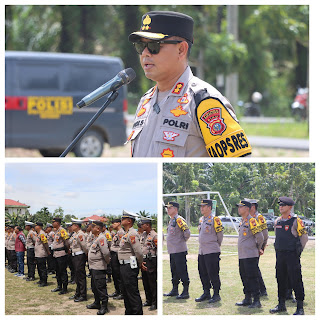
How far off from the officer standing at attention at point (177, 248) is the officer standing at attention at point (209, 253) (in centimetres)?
9

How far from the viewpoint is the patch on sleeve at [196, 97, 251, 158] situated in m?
2.79

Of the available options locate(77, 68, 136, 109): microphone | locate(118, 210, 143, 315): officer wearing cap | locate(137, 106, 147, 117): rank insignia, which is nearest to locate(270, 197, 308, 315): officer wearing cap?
locate(118, 210, 143, 315): officer wearing cap

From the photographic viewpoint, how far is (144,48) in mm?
2967

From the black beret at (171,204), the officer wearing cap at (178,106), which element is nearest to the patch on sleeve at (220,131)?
the officer wearing cap at (178,106)

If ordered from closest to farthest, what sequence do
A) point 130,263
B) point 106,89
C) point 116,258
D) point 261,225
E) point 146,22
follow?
point 106,89
point 146,22
point 261,225
point 130,263
point 116,258

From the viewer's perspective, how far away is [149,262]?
379cm

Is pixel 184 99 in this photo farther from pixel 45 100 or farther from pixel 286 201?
pixel 45 100

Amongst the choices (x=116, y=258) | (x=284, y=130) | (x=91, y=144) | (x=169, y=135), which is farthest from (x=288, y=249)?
(x=284, y=130)

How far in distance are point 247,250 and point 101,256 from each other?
104 centimetres

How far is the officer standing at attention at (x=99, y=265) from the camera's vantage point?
3.81 metres

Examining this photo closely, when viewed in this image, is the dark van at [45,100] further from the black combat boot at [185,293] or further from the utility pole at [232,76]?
the utility pole at [232,76]

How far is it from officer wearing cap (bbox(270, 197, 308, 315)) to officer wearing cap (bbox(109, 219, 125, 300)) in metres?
0.91

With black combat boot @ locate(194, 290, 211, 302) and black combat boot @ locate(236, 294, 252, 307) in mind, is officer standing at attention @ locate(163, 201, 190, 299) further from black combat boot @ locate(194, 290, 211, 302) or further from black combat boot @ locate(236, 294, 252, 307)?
black combat boot @ locate(236, 294, 252, 307)

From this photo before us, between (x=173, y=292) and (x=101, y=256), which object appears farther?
(x=101, y=256)
